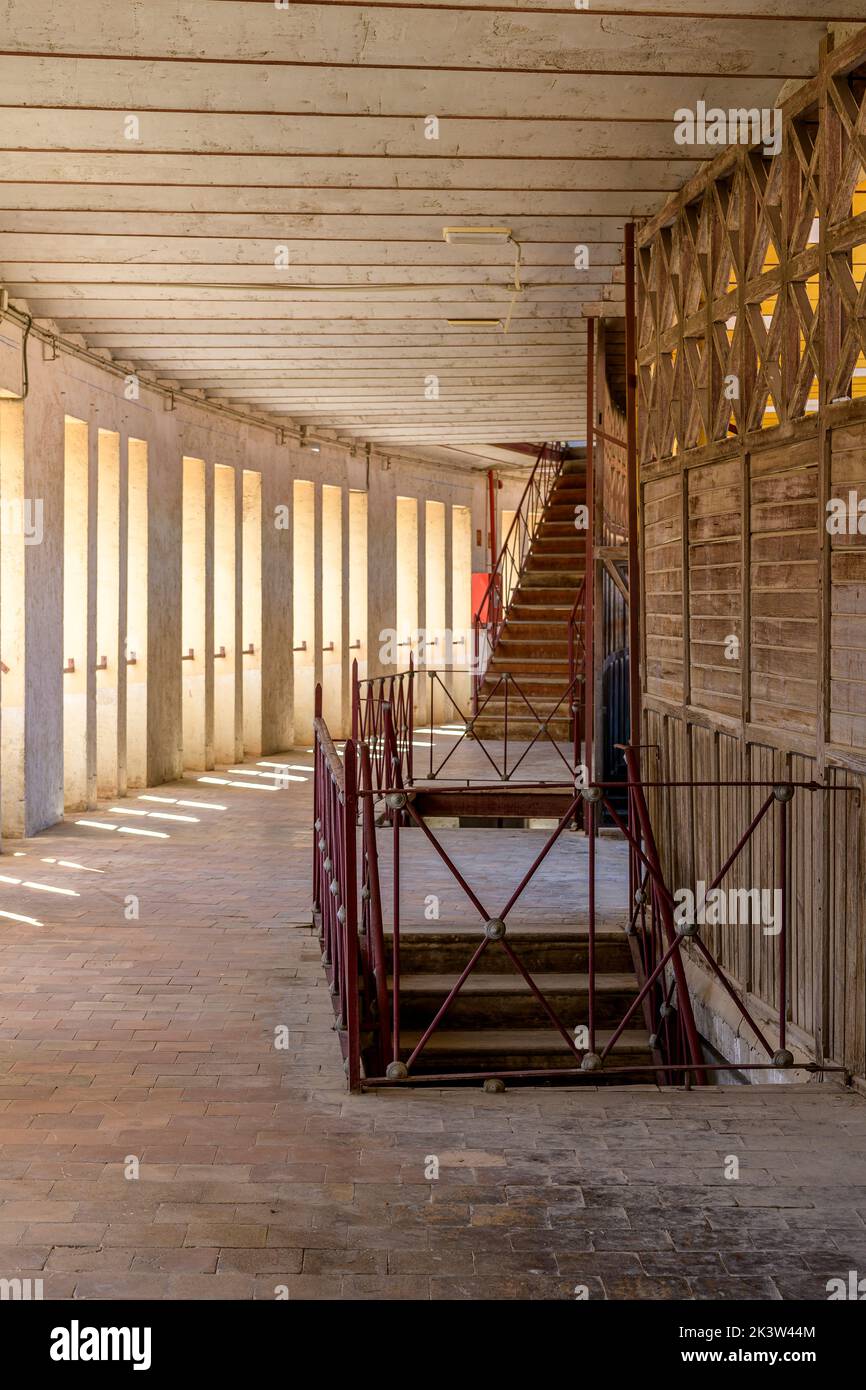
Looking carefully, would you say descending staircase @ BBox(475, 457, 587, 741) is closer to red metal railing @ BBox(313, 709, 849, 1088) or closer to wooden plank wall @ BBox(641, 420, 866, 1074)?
wooden plank wall @ BBox(641, 420, 866, 1074)

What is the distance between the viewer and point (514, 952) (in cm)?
617

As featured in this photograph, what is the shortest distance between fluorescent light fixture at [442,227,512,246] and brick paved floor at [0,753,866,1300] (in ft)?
13.3

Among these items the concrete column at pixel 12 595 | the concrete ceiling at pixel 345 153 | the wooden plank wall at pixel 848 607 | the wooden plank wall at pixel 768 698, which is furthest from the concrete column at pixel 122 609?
the wooden plank wall at pixel 848 607

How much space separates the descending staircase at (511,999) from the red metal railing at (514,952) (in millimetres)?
78

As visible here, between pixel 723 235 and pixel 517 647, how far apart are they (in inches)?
336

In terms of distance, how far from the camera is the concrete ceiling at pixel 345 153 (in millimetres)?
5125

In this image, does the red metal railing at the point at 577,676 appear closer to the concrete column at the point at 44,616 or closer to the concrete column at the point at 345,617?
the concrete column at the point at 345,617

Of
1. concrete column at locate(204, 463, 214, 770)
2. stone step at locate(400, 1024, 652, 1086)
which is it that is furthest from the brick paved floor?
concrete column at locate(204, 463, 214, 770)

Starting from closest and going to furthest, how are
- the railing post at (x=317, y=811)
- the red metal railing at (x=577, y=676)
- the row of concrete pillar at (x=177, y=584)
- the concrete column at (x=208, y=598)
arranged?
the railing post at (x=317, y=811)
the row of concrete pillar at (x=177, y=584)
the red metal railing at (x=577, y=676)
the concrete column at (x=208, y=598)

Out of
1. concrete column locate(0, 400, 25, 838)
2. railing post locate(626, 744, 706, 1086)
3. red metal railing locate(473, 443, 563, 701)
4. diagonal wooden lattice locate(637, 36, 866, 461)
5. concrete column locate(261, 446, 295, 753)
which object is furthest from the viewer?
red metal railing locate(473, 443, 563, 701)

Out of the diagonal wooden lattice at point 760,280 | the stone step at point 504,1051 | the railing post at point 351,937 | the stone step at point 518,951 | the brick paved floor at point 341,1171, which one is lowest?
the stone step at point 504,1051

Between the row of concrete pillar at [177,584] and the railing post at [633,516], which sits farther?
the row of concrete pillar at [177,584]

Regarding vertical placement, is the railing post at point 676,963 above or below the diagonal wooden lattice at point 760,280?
below

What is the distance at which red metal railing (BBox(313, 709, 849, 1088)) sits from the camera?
4559 millimetres
